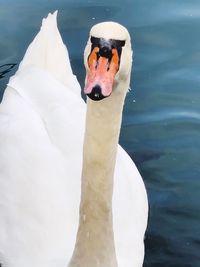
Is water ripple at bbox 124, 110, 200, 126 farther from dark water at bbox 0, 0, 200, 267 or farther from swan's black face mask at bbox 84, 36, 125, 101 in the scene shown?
swan's black face mask at bbox 84, 36, 125, 101

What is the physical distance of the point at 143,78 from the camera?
6961mm

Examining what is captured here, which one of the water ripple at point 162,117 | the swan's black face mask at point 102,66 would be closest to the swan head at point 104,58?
the swan's black face mask at point 102,66

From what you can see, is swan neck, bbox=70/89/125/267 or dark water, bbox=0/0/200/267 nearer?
swan neck, bbox=70/89/125/267

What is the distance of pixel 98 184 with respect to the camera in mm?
3730

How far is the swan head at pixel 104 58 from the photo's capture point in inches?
122

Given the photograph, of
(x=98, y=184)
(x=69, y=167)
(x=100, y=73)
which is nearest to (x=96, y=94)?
(x=100, y=73)

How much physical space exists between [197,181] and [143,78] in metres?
1.37

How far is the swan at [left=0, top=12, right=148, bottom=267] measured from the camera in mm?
3387

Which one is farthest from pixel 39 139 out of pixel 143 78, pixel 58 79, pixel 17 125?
pixel 143 78

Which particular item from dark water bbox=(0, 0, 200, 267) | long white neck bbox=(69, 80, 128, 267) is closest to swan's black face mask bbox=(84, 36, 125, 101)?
long white neck bbox=(69, 80, 128, 267)

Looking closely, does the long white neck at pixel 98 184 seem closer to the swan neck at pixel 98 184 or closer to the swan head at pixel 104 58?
the swan neck at pixel 98 184

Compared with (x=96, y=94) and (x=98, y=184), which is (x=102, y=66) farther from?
(x=98, y=184)

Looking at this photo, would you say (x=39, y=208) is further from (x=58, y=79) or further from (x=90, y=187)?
(x=58, y=79)

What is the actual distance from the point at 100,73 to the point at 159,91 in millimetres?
3722
